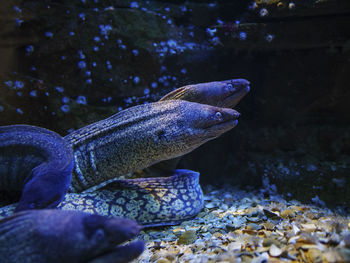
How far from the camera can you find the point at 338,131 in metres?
3.91

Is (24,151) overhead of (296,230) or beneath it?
overhead

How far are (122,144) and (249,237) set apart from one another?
1457 mm

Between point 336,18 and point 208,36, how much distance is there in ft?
5.73

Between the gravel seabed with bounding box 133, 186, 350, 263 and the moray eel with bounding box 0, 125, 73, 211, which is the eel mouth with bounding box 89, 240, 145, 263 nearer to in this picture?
the gravel seabed with bounding box 133, 186, 350, 263

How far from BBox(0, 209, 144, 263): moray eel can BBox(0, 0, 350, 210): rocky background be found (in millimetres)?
2203

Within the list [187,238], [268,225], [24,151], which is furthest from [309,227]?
[24,151]

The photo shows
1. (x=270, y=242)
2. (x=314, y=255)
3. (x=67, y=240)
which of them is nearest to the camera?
(x=67, y=240)

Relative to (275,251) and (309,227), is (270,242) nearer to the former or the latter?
(275,251)

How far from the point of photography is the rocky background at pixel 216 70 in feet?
10.3

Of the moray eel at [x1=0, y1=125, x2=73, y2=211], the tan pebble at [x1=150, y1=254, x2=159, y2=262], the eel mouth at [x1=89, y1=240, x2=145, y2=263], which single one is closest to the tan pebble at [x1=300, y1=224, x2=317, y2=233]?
the tan pebble at [x1=150, y1=254, x2=159, y2=262]

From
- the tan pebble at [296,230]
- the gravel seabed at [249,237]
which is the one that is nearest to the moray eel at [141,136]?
the gravel seabed at [249,237]

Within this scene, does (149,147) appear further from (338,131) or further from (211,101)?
(338,131)

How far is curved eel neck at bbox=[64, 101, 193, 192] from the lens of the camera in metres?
2.49

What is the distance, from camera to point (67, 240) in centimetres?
122
